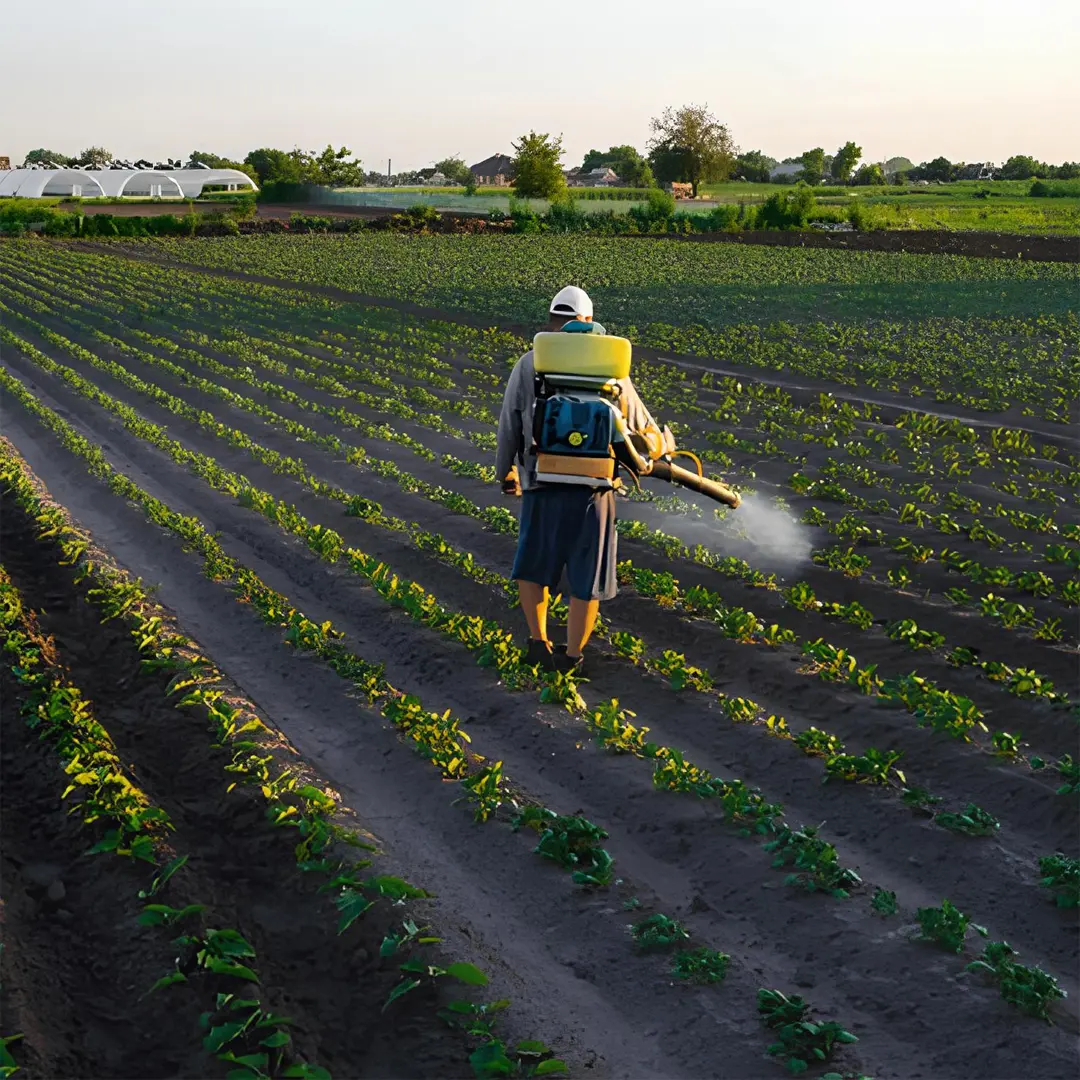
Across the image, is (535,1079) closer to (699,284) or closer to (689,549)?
(689,549)

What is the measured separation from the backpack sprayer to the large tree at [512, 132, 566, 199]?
206 ft

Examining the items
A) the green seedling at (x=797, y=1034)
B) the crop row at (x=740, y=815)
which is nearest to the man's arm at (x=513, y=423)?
the crop row at (x=740, y=815)

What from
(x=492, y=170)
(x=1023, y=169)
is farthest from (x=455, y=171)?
(x=1023, y=169)

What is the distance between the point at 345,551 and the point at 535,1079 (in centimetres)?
535

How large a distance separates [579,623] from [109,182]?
Result: 72241 mm

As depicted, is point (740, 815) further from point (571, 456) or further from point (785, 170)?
point (785, 170)

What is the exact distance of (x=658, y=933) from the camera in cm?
427

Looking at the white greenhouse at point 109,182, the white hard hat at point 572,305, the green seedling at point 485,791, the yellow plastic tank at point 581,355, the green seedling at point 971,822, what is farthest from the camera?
the white greenhouse at point 109,182

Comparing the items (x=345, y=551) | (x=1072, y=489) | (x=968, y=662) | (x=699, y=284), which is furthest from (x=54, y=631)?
(x=699, y=284)

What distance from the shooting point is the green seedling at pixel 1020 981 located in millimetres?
3836

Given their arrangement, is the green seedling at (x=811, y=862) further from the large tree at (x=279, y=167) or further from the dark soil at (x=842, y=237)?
the large tree at (x=279, y=167)

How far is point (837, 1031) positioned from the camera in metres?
3.72

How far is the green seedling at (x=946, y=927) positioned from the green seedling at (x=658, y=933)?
2.67ft

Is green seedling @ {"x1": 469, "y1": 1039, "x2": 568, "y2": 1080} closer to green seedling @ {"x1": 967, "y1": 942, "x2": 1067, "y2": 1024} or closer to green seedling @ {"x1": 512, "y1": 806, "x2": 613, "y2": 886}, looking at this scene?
green seedling @ {"x1": 512, "y1": 806, "x2": 613, "y2": 886}
